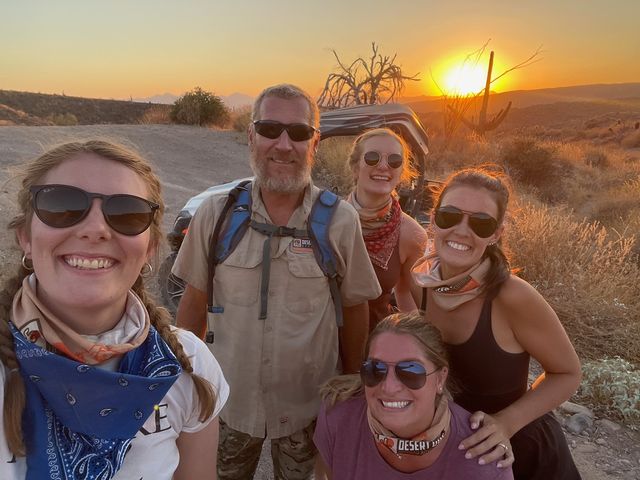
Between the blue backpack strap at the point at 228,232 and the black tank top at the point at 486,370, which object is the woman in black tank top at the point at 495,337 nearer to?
the black tank top at the point at 486,370

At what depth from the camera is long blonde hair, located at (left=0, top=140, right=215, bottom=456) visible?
1075mm

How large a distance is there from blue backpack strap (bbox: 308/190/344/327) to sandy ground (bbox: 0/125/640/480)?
74 centimetres

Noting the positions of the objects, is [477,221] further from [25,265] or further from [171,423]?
[25,265]

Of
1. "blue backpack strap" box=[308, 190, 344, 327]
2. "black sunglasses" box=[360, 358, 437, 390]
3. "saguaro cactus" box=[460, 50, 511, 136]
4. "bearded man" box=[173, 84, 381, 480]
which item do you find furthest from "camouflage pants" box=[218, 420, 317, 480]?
"saguaro cactus" box=[460, 50, 511, 136]

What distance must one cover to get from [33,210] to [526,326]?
1710 millimetres

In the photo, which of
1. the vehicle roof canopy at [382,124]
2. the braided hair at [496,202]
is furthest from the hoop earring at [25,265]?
the vehicle roof canopy at [382,124]

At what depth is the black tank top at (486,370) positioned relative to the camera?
1.87 meters

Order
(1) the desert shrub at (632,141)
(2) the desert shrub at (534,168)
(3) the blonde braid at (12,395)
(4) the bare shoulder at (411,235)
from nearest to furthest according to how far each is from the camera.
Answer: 1. (3) the blonde braid at (12,395)
2. (4) the bare shoulder at (411,235)
3. (2) the desert shrub at (534,168)
4. (1) the desert shrub at (632,141)

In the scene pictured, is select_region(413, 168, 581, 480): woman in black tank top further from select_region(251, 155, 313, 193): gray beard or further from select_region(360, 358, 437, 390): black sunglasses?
select_region(251, 155, 313, 193): gray beard

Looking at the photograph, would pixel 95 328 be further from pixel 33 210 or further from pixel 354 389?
pixel 354 389

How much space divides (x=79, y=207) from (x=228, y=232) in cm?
85

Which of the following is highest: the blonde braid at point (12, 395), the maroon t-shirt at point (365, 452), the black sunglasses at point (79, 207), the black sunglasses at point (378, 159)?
the black sunglasses at point (79, 207)

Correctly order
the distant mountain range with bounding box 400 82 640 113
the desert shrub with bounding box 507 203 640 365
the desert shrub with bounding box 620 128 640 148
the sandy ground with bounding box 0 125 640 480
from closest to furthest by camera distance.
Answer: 1. the sandy ground with bounding box 0 125 640 480
2. the desert shrub with bounding box 507 203 640 365
3. the desert shrub with bounding box 620 128 640 148
4. the distant mountain range with bounding box 400 82 640 113

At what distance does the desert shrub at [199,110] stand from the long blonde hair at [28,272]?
74.4 ft
